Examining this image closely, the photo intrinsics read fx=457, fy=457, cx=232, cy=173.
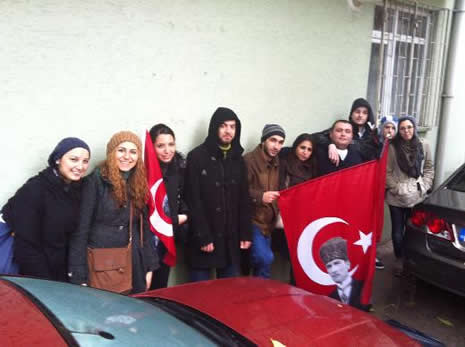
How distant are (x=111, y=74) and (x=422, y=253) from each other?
3.06 m

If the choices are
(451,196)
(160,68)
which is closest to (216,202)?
(160,68)

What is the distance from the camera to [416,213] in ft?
14.0

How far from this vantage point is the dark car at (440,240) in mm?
3787

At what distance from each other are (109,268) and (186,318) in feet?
3.77

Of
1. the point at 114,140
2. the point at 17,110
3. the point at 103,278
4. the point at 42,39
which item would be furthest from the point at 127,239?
the point at 42,39

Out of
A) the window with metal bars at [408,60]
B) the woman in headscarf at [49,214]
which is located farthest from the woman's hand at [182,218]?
the window with metal bars at [408,60]

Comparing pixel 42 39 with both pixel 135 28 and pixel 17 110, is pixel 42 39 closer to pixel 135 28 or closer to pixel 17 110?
pixel 17 110

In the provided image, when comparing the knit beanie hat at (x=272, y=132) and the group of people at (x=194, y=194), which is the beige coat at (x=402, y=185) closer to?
the group of people at (x=194, y=194)

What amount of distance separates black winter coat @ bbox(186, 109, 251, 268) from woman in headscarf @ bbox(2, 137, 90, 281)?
3.21 ft

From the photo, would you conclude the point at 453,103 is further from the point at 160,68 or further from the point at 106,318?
the point at 106,318

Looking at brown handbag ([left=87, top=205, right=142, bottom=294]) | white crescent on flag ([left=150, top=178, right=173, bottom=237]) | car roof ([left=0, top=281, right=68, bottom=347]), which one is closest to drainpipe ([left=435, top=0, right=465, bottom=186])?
white crescent on flag ([left=150, top=178, right=173, bottom=237])

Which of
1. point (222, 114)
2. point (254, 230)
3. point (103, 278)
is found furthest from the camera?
point (254, 230)

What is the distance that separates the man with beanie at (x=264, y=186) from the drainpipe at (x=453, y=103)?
4101 millimetres

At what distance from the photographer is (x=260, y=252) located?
3.98 m
